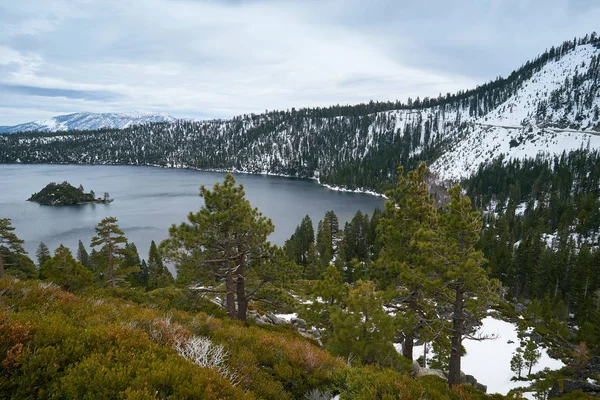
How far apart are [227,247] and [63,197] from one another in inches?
5207

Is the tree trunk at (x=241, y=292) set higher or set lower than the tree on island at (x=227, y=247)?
lower

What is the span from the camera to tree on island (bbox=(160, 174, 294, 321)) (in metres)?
12.7

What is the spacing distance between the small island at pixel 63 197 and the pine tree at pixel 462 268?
127009 mm

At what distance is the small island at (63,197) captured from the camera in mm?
112188

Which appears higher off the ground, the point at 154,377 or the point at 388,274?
the point at 154,377

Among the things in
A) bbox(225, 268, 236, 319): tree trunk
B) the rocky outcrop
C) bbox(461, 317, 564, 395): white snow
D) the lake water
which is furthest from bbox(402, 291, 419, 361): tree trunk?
the lake water

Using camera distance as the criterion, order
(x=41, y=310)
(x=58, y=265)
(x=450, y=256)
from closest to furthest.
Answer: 1. (x=41, y=310)
2. (x=450, y=256)
3. (x=58, y=265)

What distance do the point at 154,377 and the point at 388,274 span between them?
44.3 feet

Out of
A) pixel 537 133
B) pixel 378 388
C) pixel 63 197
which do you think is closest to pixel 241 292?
pixel 378 388

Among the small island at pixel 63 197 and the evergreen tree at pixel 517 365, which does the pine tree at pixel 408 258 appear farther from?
the small island at pixel 63 197

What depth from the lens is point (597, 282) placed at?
4978 centimetres

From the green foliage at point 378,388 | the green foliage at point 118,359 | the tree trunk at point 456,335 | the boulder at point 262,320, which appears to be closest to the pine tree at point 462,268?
the tree trunk at point 456,335

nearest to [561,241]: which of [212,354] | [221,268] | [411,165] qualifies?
[221,268]

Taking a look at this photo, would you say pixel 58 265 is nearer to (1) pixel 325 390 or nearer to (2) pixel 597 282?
(1) pixel 325 390
